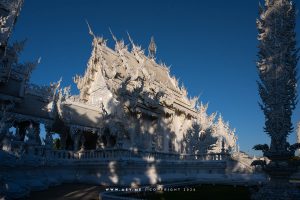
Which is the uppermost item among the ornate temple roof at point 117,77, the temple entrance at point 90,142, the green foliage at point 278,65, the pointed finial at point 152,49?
the pointed finial at point 152,49

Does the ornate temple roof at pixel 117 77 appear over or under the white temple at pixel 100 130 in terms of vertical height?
over

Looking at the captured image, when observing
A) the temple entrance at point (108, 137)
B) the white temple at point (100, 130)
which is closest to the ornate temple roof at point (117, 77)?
the white temple at point (100, 130)

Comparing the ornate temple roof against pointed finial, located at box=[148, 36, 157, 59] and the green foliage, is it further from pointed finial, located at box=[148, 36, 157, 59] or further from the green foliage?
the green foliage

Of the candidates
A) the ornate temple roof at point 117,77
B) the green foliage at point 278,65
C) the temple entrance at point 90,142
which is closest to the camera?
the green foliage at point 278,65

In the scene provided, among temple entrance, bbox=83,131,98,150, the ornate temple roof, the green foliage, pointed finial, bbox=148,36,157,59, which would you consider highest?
pointed finial, bbox=148,36,157,59

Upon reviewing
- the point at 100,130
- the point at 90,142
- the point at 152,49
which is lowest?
the point at 90,142

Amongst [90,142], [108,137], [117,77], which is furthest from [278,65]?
[90,142]

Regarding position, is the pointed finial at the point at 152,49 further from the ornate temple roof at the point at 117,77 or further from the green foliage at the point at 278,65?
the green foliage at the point at 278,65

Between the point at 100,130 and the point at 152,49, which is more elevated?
the point at 152,49

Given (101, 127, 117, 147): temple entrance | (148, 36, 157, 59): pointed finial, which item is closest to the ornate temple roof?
(101, 127, 117, 147): temple entrance

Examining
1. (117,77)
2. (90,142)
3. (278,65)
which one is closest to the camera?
(278,65)

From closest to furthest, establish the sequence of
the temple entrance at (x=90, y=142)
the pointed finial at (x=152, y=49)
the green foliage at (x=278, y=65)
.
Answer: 1. the green foliage at (x=278, y=65)
2. the temple entrance at (x=90, y=142)
3. the pointed finial at (x=152, y=49)

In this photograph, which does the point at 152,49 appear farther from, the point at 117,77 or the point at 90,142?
the point at 90,142

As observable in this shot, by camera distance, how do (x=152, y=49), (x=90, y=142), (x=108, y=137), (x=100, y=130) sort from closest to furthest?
(x=108, y=137) < (x=100, y=130) < (x=90, y=142) < (x=152, y=49)
